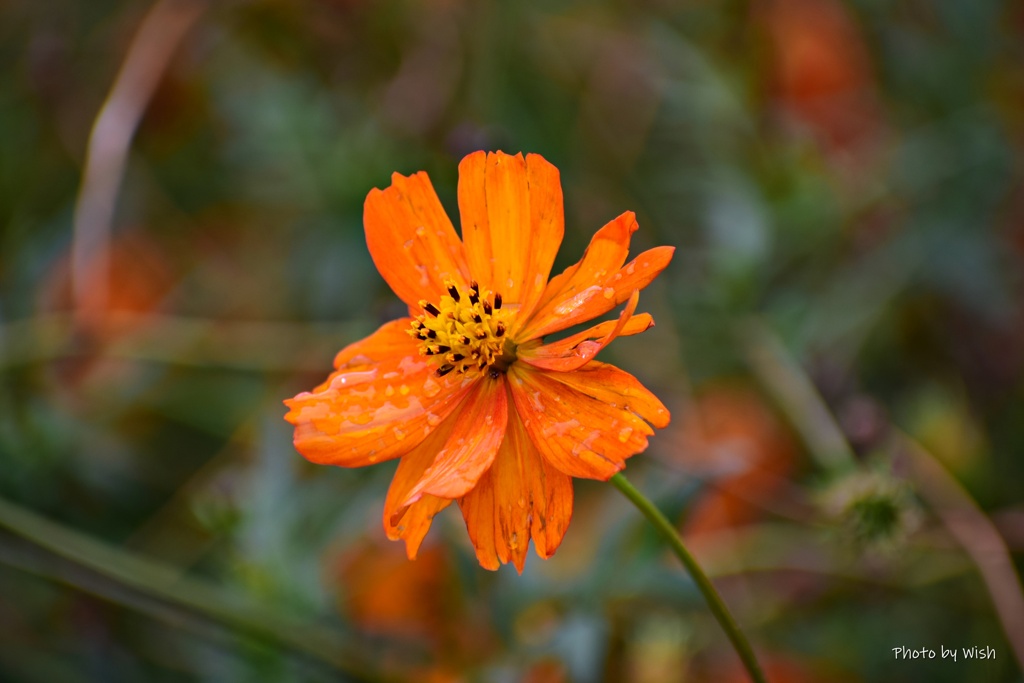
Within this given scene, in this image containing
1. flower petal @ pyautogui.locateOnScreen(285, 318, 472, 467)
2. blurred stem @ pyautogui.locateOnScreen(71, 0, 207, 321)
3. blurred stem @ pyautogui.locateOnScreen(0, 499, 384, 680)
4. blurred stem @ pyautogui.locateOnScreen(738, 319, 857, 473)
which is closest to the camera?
flower petal @ pyautogui.locateOnScreen(285, 318, 472, 467)

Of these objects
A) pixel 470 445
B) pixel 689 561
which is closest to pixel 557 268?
pixel 470 445

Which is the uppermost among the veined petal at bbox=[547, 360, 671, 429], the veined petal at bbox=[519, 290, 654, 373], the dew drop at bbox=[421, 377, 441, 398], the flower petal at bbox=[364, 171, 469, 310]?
the flower petal at bbox=[364, 171, 469, 310]

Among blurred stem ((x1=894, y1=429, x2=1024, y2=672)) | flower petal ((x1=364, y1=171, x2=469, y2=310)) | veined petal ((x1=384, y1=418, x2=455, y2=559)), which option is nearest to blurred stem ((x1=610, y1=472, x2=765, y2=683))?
veined petal ((x1=384, y1=418, x2=455, y2=559))

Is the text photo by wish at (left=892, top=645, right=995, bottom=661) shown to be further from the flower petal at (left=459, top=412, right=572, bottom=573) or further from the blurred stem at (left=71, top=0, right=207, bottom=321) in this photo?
the blurred stem at (left=71, top=0, right=207, bottom=321)

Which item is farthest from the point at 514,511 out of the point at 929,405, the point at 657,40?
the point at 657,40

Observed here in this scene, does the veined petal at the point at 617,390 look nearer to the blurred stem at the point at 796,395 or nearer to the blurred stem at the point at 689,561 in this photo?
the blurred stem at the point at 689,561

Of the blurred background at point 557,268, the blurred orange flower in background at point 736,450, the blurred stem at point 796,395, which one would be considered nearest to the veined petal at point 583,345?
the blurred background at point 557,268
